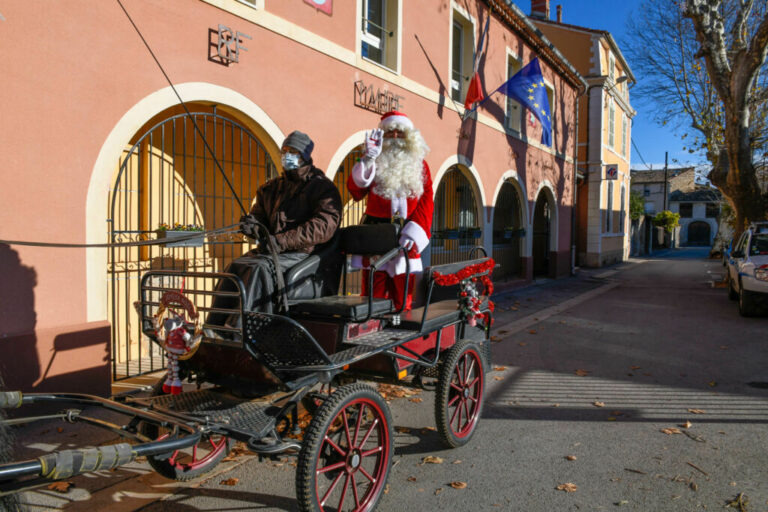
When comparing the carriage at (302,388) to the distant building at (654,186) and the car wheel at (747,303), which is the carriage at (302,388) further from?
the distant building at (654,186)

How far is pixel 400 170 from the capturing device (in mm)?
4145

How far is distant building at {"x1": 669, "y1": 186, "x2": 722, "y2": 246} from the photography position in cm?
5975

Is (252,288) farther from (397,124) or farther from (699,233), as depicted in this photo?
(699,233)

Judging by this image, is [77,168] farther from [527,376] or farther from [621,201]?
[621,201]

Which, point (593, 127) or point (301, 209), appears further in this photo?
point (593, 127)

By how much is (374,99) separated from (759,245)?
298 inches

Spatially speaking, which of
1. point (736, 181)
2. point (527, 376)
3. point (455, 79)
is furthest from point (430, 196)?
point (736, 181)

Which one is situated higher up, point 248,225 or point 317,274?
point 248,225

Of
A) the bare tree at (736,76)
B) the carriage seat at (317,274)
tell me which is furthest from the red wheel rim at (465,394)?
the bare tree at (736,76)

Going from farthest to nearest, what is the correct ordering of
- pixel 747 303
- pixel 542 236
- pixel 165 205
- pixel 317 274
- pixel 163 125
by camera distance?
pixel 542 236 < pixel 747 303 < pixel 165 205 < pixel 163 125 < pixel 317 274

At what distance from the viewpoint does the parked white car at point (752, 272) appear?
346 inches

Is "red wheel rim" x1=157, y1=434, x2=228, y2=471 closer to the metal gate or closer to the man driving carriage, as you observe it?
the man driving carriage

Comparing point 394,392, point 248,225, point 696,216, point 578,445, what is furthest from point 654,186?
point 248,225

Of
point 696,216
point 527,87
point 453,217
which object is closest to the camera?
point 527,87
